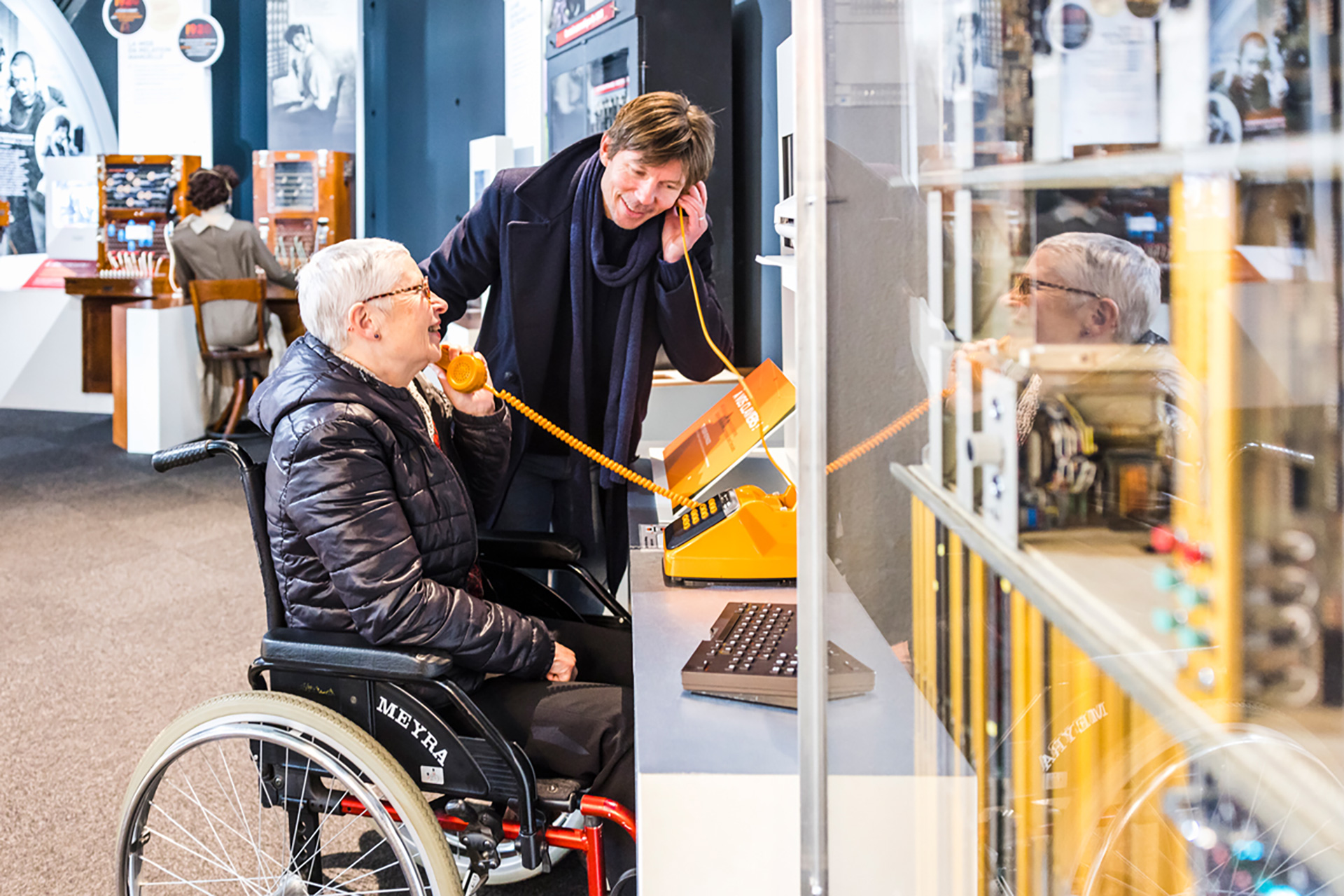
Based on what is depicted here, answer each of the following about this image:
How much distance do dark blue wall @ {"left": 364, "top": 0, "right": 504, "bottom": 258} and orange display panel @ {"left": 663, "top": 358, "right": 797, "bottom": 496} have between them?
5.91 meters

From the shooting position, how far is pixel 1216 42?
442 millimetres

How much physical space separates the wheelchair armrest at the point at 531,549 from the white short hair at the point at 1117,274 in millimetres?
1643

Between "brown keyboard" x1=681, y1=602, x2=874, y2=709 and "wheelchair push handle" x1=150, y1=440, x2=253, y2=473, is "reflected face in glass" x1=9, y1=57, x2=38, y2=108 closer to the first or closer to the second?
"wheelchair push handle" x1=150, y1=440, x2=253, y2=473

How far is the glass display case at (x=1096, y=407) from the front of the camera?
16.3 inches

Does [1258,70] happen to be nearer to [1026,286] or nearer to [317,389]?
[1026,286]

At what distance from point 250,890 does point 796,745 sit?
4.82ft

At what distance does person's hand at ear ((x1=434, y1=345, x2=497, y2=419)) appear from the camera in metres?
2.17

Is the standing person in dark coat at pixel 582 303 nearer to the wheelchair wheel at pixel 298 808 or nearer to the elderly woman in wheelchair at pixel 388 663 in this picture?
the elderly woman in wheelchair at pixel 388 663

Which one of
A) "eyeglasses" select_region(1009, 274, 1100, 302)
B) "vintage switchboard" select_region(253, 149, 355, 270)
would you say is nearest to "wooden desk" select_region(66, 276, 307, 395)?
"vintage switchboard" select_region(253, 149, 355, 270)

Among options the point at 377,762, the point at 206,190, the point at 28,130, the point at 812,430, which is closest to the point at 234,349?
the point at 206,190

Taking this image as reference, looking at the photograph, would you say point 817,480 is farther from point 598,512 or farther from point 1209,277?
point 598,512

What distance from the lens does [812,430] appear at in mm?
956

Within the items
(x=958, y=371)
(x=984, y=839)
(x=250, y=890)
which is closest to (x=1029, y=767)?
(x=984, y=839)

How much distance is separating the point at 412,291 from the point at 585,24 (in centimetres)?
247
